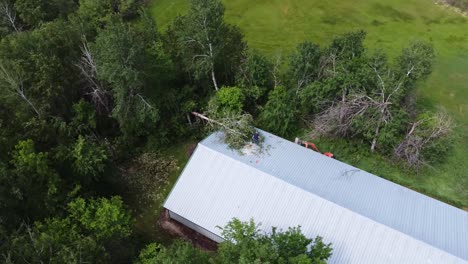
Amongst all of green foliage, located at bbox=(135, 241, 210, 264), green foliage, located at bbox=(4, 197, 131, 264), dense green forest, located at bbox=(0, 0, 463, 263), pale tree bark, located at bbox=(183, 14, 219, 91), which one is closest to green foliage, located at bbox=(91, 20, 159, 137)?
dense green forest, located at bbox=(0, 0, 463, 263)

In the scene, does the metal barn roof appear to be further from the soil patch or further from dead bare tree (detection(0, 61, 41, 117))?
dead bare tree (detection(0, 61, 41, 117))

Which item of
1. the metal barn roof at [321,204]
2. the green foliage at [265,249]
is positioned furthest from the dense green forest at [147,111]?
the metal barn roof at [321,204]

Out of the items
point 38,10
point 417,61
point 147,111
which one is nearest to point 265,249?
point 147,111

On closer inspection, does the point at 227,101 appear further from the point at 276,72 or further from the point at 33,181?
the point at 33,181

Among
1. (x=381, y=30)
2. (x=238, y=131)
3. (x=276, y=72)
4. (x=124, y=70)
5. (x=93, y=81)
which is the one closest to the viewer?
(x=124, y=70)

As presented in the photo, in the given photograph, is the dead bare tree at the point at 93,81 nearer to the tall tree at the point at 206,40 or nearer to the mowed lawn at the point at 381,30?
the tall tree at the point at 206,40
